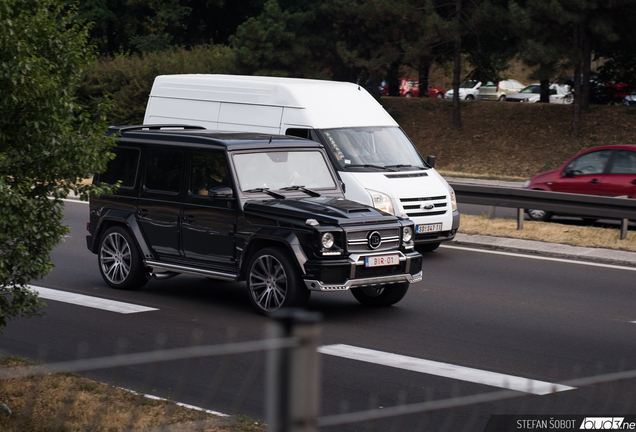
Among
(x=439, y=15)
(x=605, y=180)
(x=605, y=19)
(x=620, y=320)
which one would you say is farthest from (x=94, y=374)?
(x=439, y=15)

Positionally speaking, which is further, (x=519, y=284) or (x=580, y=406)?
(x=519, y=284)

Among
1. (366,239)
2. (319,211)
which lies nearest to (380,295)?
(366,239)

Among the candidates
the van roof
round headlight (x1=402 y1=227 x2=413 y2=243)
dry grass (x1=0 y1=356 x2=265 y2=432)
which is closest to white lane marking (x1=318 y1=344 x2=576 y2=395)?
round headlight (x1=402 y1=227 x2=413 y2=243)

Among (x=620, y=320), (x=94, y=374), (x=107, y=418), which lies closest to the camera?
(x=107, y=418)

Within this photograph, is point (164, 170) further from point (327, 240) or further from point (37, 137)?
point (37, 137)

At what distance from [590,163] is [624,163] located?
2.42ft

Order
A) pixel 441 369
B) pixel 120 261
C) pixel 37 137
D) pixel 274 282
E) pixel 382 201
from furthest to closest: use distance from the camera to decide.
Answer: pixel 382 201 → pixel 120 261 → pixel 274 282 → pixel 441 369 → pixel 37 137

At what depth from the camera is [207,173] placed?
10008 mm

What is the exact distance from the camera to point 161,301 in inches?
398

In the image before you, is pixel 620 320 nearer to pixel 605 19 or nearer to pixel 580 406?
pixel 580 406

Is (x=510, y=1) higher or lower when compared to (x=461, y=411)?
higher

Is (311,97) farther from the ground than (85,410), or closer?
farther from the ground

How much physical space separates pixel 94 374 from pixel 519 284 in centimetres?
622

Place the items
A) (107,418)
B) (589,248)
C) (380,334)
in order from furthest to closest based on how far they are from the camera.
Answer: (589,248) < (380,334) < (107,418)
